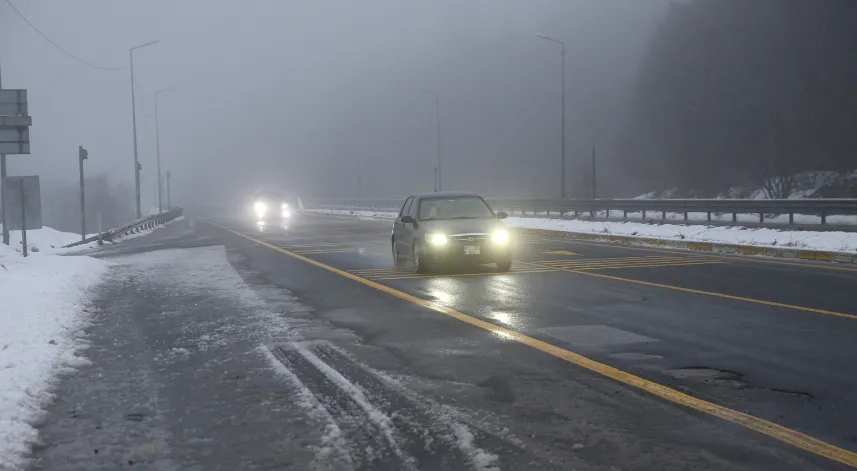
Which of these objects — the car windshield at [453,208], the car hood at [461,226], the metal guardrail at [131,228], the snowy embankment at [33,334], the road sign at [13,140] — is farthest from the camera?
the metal guardrail at [131,228]

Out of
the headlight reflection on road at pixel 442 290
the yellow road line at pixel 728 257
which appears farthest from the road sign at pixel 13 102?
the yellow road line at pixel 728 257

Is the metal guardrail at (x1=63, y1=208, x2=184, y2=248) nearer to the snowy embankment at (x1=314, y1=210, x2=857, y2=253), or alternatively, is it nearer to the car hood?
the snowy embankment at (x1=314, y1=210, x2=857, y2=253)

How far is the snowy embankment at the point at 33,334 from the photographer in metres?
5.85

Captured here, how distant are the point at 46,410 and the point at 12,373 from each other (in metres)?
1.27

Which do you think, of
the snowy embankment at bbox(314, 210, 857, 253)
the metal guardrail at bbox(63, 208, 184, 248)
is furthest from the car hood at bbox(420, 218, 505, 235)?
the metal guardrail at bbox(63, 208, 184, 248)

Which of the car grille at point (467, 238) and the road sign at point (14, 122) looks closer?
the car grille at point (467, 238)

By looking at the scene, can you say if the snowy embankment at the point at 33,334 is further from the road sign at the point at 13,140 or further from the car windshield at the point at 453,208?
the car windshield at the point at 453,208

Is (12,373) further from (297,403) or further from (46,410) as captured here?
(297,403)

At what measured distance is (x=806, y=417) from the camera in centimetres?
572

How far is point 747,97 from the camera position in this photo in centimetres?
6197

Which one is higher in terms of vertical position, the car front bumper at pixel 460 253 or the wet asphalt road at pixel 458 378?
the car front bumper at pixel 460 253

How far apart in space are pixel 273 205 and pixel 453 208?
4415 cm

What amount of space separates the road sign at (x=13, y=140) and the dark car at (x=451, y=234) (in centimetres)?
1226

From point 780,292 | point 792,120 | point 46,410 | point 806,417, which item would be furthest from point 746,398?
point 792,120
